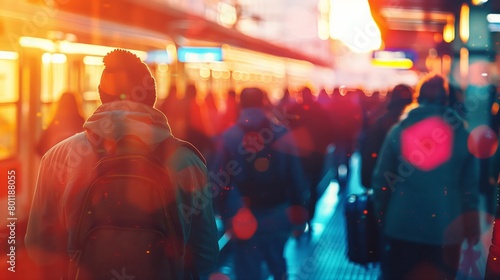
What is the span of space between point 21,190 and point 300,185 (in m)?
4.78

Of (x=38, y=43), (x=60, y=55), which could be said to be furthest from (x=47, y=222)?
(x=60, y=55)

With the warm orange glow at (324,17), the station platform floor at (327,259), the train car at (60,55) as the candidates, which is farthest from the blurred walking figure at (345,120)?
the warm orange glow at (324,17)

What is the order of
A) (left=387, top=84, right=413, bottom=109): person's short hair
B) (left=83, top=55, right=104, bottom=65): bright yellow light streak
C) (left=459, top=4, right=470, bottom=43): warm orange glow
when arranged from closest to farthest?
(left=387, top=84, right=413, bottom=109): person's short hair, (left=459, top=4, right=470, bottom=43): warm orange glow, (left=83, top=55, right=104, bottom=65): bright yellow light streak

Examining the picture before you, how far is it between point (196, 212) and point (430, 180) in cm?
198

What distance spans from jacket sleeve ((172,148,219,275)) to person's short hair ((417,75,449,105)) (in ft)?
6.84

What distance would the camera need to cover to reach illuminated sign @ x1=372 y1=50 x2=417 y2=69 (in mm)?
18984

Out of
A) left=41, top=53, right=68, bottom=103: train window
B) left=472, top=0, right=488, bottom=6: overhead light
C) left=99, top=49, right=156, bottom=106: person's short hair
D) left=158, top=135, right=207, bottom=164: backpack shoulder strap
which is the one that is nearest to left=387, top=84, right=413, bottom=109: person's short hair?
left=472, top=0, right=488, bottom=6: overhead light

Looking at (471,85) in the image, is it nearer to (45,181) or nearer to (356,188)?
(356,188)

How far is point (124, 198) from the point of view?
2859mm

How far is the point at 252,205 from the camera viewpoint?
563 cm

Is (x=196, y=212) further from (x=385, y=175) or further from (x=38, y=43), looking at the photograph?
(x=38, y=43)

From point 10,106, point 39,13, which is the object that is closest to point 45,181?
point 10,106

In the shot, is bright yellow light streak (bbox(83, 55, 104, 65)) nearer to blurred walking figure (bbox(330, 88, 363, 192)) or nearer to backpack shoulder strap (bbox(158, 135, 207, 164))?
blurred walking figure (bbox(330, 88, 363, 192))

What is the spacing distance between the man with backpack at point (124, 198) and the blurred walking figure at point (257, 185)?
245 cm
